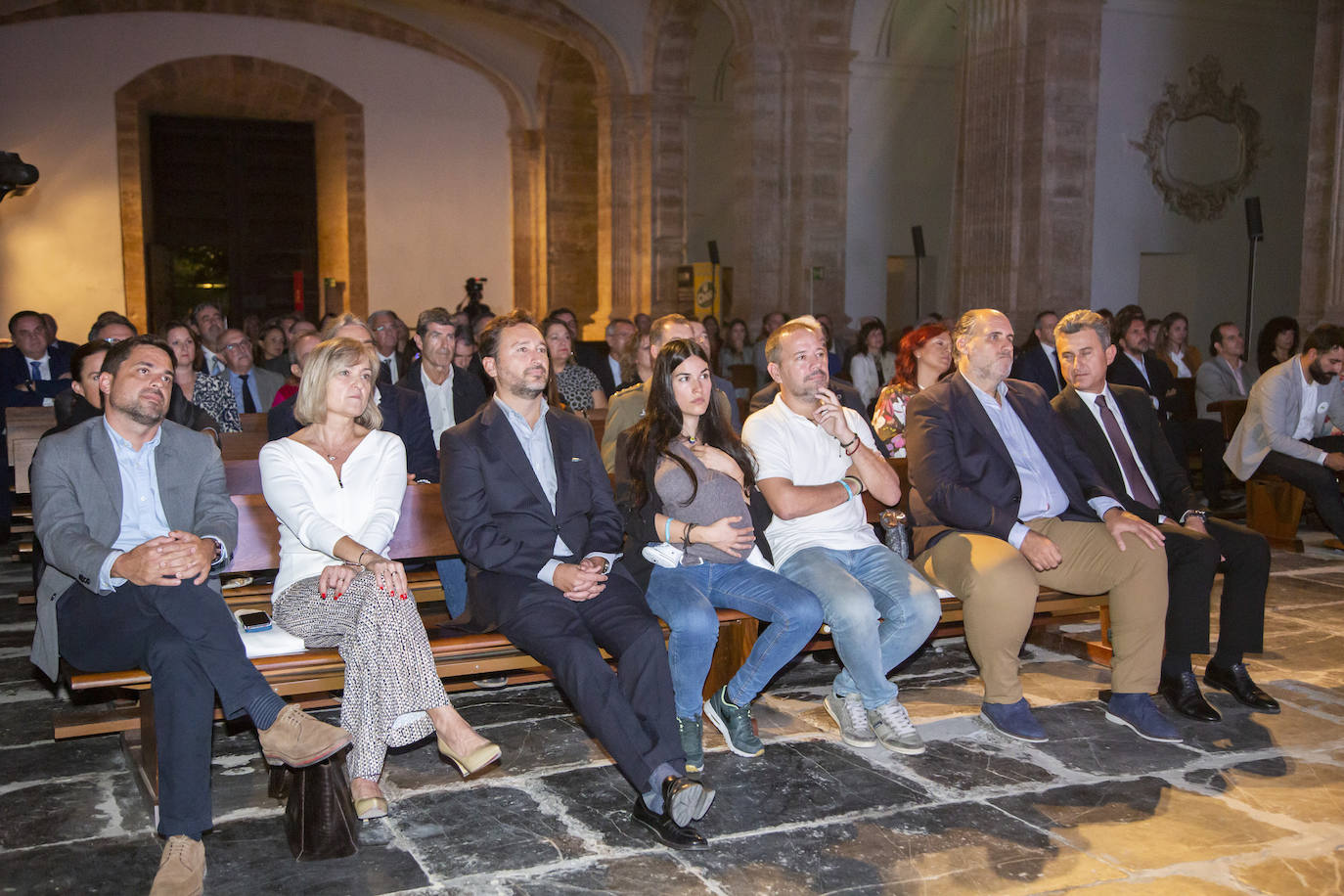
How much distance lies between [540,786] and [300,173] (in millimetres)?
19322

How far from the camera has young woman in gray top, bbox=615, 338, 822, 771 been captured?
3.77m

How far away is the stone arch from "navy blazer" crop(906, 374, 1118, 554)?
53.2 ft

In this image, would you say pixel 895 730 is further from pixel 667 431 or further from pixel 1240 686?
pixel 1240 686

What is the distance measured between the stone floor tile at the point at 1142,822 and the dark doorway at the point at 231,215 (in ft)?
61.9

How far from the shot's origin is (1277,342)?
30.2 feet

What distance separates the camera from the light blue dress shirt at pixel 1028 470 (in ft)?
14.7

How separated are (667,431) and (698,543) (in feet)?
1.23

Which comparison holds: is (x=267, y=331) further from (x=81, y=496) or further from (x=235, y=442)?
(x=81, y=496)

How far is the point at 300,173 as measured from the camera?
830 inches

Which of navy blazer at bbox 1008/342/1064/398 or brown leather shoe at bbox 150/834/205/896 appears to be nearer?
brown leather shoe at bbox 150/834/205/896

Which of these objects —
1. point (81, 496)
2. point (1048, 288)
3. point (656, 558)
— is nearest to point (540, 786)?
point (656, 558)

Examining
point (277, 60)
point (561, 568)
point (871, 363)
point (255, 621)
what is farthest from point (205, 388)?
point (277, 60)

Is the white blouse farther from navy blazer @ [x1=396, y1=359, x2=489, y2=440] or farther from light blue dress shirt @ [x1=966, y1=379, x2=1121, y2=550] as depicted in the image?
navy blazer @ [x1=396, y1=359, x2=489, y2=440]

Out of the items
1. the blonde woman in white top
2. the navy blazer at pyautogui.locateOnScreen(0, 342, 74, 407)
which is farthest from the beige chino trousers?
the navy blazer at pyautogui.locateOnScreen(0, 342, 74, 407)
